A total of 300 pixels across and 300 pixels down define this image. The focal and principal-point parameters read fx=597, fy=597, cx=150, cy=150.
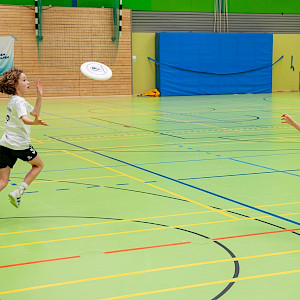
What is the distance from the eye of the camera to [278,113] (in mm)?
18922

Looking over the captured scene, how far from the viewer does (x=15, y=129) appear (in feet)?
20.1

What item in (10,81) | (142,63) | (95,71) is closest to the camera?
(10,81)

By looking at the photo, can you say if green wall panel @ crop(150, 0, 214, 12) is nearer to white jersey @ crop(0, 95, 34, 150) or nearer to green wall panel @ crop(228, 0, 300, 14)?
green wall panel @ crop(228, 0, 300, 14)

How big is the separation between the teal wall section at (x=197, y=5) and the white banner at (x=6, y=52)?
1.86 meters

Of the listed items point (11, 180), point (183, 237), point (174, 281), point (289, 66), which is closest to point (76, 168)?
point (11, 180)

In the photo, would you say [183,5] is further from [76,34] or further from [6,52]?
[6,52]

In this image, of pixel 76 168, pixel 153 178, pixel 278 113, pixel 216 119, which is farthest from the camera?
pixel 278 113

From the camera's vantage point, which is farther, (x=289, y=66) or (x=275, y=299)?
(x=289, y=66)

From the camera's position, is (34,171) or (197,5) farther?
(197,5)

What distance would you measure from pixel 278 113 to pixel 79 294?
15.9 m

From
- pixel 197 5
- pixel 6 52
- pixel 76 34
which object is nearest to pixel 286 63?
pixel 197 5

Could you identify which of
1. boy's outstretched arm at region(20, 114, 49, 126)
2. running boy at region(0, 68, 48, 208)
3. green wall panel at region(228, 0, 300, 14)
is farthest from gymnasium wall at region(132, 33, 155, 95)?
boy's outstretched arm at region(20, 114, 49, 126)

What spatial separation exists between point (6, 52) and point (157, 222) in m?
23.2

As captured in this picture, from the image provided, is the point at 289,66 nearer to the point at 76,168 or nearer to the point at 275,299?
the point at 76,168
